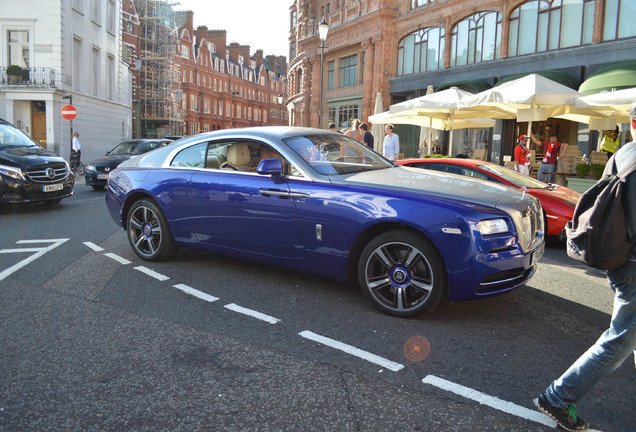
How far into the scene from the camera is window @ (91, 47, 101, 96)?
32781 millimetres

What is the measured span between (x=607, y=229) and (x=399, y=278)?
1930 millimetres

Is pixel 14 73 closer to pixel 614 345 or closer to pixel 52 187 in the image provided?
pixel 52 187

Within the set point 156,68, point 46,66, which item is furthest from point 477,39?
point 156,68

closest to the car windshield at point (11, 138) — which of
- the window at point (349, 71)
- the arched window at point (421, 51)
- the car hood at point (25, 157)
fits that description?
the car hood at point (25, 157)

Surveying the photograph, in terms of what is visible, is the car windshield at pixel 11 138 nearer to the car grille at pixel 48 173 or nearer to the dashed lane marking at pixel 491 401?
the car grille at pixel 48 173

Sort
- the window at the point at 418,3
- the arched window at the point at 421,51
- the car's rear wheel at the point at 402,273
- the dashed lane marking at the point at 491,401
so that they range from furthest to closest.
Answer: the window at the point at 418,3
the arched window at the point at 421,51
the car's rear wheel at the point at 402,273
the dashed lane marking at the point at 491,401

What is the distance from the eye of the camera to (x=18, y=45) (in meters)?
28.4

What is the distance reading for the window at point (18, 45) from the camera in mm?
28375

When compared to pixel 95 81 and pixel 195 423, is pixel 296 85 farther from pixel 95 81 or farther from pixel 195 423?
pixel 195 423

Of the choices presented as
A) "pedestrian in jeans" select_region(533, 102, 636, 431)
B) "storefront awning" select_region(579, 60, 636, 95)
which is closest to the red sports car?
"pedestrian in jeans" select_region(533, 102, 636, 431)

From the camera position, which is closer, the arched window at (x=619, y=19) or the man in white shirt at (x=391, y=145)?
the man in white shirt at (x=391, y=145)

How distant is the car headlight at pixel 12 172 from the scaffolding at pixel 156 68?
49.6 meters


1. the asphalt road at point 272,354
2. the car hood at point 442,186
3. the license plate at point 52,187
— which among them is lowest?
the asphalt road at point 272,354

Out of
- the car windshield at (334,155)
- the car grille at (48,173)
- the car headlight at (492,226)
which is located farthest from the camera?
the car grille at (48,173)
